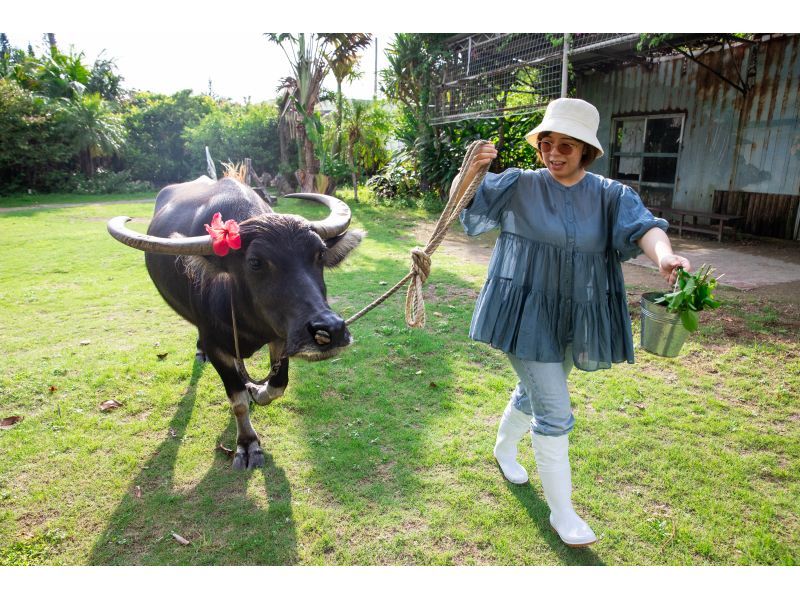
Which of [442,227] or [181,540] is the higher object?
[442,227]

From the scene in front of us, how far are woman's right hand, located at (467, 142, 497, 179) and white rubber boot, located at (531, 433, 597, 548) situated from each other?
1.20 m

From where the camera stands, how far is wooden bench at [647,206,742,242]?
338 inches

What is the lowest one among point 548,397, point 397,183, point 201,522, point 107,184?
point 201,522

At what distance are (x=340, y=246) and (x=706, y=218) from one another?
883 centimetres

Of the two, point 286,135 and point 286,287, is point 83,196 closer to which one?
point 286,135

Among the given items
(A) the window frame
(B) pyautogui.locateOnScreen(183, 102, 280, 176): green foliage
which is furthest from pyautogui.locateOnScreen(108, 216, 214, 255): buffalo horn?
(B) pyautogui.locateOnScreen(183, 102, 280, 176): green foliage

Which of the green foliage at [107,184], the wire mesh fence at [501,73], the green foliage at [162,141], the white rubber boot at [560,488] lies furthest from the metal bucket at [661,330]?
the green foliage at [162,141]

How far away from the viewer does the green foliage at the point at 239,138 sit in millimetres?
19438

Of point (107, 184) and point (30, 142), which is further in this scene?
point (107, 184)

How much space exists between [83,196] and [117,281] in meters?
12.5

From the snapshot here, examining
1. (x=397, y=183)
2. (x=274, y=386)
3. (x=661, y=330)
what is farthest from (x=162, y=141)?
(x=661, y=330)

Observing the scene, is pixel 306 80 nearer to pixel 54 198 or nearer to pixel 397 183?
pixel 397 183

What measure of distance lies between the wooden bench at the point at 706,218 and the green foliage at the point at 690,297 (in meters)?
7.86

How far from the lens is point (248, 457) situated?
2.93 meters
